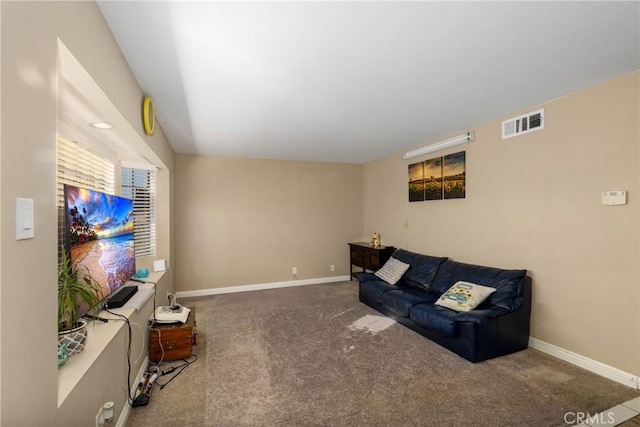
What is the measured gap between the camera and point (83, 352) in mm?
1520

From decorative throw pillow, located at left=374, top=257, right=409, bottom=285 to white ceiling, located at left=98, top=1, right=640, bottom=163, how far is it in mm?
2056

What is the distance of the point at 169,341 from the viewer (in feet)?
8.70

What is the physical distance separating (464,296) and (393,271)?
4.32 ft

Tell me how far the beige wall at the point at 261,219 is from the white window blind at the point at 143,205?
1079mm

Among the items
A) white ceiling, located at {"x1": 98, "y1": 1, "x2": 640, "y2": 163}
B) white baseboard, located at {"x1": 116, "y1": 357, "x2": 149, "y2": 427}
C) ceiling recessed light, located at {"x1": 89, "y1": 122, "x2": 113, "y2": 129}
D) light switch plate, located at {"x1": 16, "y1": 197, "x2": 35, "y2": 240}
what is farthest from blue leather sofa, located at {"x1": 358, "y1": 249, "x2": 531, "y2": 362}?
ceiling recessed light, located at {"x1": 89, "y1": 122, "x2": 113, "y2": 129}

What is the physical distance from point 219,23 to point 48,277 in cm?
150

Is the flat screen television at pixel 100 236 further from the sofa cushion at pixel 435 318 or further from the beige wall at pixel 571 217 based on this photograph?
the beige wall at pixel 571 217

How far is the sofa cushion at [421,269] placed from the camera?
3.84 meters

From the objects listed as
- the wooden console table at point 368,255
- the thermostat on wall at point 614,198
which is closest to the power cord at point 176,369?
the wooden console table at point 368,255

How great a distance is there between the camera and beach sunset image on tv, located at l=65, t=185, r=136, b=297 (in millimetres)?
1714

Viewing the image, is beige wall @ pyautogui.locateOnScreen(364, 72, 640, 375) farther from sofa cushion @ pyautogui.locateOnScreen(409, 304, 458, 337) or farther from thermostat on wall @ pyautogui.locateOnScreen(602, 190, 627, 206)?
sofa cushion @ pyautogui.locateOnScreen(409, 304, 458, 337)

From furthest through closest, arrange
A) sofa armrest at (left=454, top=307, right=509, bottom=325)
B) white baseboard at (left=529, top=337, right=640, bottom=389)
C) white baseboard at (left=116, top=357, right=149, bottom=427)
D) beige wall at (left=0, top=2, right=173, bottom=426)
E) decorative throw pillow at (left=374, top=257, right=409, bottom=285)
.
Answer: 1. decorative throw pillow at (left=374, top=257, right=409, bottom=285)
2. sofa armrest at (left=454, top=307, right=509, bottom=325)
3. white baseboard at (left=529, top=337, right=640, bottom=389)
4. white baseboard at (left=116, top=357, right=149, bottom=427)
5. beige wall at (left=0, top=2, right=173, bottom=426)

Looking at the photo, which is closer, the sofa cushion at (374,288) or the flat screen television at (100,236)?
the flat screen television at (100,236)

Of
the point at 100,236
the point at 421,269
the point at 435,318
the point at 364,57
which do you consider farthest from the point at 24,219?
the point at 421,269
